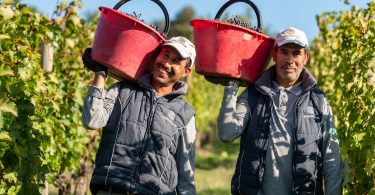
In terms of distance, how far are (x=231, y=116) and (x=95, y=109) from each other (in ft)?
2.17

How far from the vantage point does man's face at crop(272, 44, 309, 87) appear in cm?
324

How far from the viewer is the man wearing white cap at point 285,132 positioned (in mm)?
3170

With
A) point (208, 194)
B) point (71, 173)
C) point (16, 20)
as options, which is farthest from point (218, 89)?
point (16, 20)

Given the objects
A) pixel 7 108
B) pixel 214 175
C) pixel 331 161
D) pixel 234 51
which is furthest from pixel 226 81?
pixel 214 175

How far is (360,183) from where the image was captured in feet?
11.9

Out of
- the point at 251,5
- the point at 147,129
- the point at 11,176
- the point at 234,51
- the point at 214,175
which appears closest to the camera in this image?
the point at 147,129

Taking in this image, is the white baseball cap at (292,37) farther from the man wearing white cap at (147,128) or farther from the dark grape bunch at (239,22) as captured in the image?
the man wearing white cap at (147,128)

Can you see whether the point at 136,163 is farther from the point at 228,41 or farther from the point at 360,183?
the point at 360,183

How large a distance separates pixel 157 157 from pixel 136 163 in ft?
0.37

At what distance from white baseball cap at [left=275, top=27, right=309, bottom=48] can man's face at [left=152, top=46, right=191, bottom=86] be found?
1.64ft

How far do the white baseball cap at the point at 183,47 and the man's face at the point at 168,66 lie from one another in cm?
4

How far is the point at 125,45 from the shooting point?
3.37m

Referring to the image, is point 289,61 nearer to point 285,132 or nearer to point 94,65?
point 285,132

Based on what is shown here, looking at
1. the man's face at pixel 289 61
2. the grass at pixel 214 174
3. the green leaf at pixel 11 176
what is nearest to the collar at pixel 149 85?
the man's face at pixel 289 61
